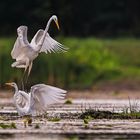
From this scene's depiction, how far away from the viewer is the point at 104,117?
15.8 meters

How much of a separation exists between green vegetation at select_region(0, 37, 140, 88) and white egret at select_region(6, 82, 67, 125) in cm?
984

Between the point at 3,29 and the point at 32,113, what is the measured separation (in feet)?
85.6

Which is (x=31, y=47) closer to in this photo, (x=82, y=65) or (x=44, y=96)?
(x=44, y=96)

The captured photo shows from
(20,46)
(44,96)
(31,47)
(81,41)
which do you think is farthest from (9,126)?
(81,41)

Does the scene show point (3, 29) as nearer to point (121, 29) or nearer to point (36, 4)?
point (36, 4)

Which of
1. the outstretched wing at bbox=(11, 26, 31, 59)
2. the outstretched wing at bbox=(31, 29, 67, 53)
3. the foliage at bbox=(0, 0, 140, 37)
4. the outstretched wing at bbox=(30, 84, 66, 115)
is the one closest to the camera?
the outstretched wing at bbox=(30, 84, 66, 115)

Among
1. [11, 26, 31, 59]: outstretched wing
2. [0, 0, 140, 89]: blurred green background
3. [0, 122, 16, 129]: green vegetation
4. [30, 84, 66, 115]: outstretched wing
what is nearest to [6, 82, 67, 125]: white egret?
[30, 84, 66, 115]: outstretched wing

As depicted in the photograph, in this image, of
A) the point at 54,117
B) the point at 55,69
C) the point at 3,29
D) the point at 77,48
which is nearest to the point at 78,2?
the point at 3,29

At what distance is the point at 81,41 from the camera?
34.0m

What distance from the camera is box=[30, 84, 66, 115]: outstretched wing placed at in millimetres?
15164

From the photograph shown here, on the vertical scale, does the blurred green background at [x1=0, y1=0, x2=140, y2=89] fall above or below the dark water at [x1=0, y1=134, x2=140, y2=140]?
above

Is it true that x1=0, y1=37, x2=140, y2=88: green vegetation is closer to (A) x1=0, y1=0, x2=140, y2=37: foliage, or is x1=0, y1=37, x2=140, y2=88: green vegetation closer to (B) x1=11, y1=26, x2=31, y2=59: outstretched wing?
(A) x1=0, y1=0, x2=140, y2=37: foliage

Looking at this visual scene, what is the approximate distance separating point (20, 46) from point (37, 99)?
211 cm

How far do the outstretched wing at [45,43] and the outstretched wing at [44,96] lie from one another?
2259mm
